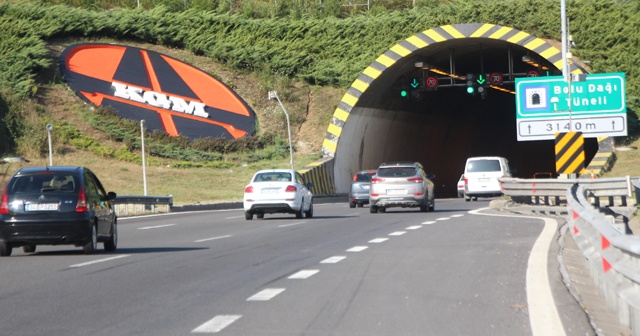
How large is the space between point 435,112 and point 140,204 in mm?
25197

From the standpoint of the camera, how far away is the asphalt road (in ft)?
31.0

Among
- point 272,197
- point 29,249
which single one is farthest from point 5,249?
point 272,197

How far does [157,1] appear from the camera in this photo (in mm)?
80562

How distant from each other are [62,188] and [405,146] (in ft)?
141

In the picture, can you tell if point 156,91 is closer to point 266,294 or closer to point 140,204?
point 140,204

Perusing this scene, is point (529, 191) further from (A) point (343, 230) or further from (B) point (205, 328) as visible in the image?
(B) point (205, 328)

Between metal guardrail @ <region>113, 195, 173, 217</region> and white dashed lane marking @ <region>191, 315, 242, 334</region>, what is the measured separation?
93.0ft

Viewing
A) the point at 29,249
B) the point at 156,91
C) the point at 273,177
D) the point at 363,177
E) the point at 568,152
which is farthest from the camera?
the point at 156,91

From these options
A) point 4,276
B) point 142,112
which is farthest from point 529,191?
point 142,112

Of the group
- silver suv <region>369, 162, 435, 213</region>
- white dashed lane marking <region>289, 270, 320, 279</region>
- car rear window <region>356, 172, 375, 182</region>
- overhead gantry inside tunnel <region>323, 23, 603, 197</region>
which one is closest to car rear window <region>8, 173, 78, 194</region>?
white dashed lane marking <region>289, 270, 320, 279</region>

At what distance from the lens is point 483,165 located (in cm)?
4675

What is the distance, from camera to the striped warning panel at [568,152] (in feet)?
98.2

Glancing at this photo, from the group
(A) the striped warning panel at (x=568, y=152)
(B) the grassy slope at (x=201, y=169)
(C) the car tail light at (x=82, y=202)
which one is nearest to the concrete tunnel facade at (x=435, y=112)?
(B) the grassy slope at (x=201, y=169)

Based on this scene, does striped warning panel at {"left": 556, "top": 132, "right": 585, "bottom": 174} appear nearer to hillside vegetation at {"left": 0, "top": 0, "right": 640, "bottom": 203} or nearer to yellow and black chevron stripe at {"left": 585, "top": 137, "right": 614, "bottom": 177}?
yellow and black chevron stripe at {"left": 585, "top": 137, "right": 614, "bottom": 177}
